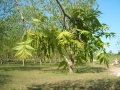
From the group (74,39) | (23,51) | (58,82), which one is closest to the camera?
(23,51)

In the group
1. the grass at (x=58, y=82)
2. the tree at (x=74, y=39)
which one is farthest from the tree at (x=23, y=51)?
the grass at (x=58, y=82)

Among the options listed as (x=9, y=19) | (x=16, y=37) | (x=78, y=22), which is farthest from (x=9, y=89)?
(x=16, y=37)

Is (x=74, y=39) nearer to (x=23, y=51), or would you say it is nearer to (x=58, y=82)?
(x=23, y=51)

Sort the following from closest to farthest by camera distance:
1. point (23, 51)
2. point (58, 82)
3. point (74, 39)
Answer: point (23, 51) < point (74, 39) < point (58, 82)

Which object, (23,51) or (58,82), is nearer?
(23,51)

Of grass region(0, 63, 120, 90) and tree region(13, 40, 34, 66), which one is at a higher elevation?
tree region(13, 40, 34, 66)

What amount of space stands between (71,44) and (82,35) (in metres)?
0.38

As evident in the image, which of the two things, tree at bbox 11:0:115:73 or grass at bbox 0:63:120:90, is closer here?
tree at bbox 11:0:115:73

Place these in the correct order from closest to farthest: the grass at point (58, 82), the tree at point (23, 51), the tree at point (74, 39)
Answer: the tree at point (23, 51) < the tree at point (74, 39) < the grass at point (58, 82)

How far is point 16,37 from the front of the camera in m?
42.7

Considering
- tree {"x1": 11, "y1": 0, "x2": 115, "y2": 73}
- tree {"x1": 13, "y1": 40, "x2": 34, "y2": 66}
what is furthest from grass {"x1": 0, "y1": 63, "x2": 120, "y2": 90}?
tree {"x1": 13, "y1": 40, "x2": 34, "y2": 66}

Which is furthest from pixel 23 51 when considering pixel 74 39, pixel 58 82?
pixel 58 82

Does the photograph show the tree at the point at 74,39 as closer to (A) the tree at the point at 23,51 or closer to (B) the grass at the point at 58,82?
(A) the tree at the point at 23,51

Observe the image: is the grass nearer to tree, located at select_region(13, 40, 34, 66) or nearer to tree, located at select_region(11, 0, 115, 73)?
tree, located at select_region(11, 0, 115, 73)
